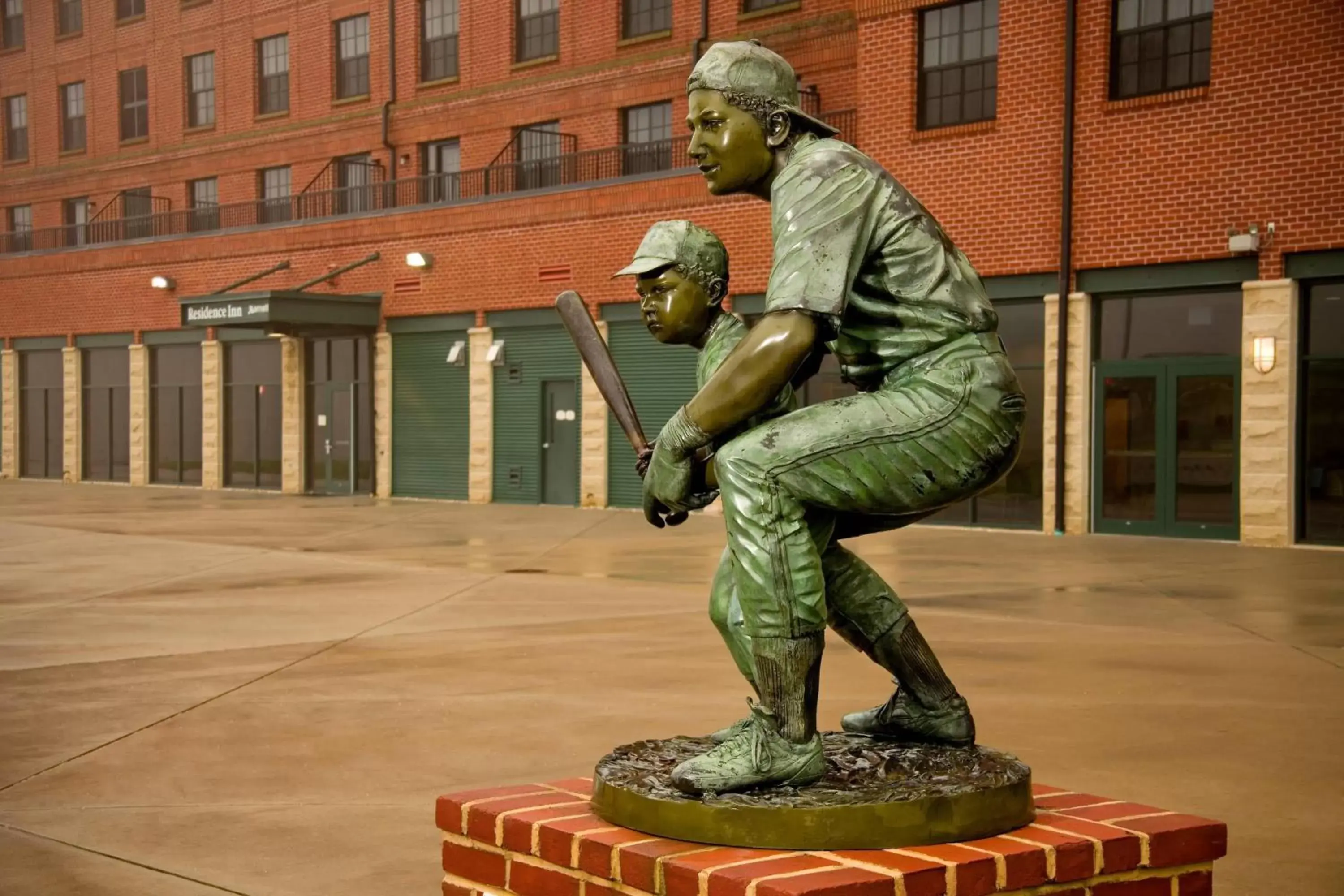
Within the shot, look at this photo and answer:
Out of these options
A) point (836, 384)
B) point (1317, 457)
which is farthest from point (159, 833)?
point (836, 384)

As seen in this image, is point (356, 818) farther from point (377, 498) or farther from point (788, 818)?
point (377, 498)

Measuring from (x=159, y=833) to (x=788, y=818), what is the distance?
3123 mm

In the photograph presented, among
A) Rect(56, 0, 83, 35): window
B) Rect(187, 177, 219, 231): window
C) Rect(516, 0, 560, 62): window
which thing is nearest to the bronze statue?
Rect(516, 0, 560, 62): window

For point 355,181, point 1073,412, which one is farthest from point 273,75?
point 1073,412

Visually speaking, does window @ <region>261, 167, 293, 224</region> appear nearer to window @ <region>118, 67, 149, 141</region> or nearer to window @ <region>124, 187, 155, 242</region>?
window @ <region>124, 187, 155, 242</region>

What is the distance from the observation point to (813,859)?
3.12 m

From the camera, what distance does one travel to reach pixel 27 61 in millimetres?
42656

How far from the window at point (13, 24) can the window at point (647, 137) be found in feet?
75.1

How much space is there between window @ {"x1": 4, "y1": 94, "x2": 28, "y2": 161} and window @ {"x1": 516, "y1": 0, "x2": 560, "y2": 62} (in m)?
18.7

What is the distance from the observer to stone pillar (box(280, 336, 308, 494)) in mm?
32062

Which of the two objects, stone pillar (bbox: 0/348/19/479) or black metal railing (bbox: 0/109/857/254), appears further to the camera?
stone pillar (bbox: 0/348/19/479)

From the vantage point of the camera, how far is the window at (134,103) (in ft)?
130

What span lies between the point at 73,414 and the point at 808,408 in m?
36.9

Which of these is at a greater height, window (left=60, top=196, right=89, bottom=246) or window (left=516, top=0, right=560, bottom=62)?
window (left=516, top=0, right=560, bottom=62)
